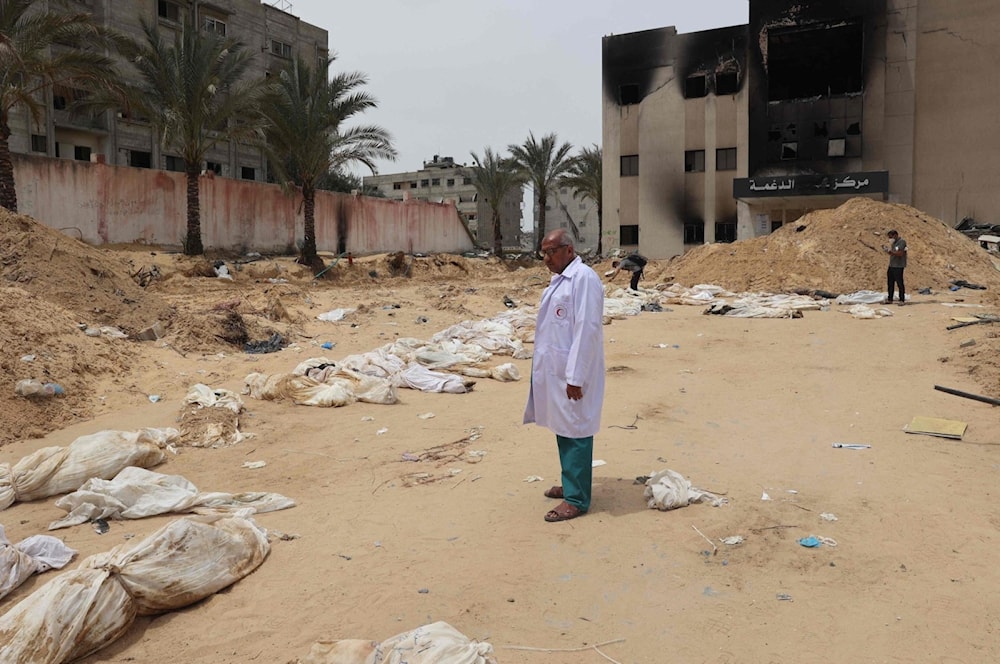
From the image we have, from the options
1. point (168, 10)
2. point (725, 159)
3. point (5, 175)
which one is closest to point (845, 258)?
point (725, 159)

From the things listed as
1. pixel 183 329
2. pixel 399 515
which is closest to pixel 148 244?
pixel 183 329

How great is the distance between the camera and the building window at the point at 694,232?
3173cm

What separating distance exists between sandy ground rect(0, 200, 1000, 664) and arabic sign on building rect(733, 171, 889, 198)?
63.0ft

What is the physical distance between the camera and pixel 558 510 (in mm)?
3775

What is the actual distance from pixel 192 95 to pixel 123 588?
18824 mm

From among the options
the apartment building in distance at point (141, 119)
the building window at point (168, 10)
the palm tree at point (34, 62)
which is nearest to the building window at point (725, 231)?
the apartment building in distance at point (141, 119)

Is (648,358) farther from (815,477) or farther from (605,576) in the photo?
(605,576)

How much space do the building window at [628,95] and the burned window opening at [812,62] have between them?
575cm

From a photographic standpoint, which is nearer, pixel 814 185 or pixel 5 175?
pixel 5 175

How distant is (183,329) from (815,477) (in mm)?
7596

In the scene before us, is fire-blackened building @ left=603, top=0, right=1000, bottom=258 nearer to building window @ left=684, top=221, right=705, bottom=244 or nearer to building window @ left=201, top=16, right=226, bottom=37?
building window @ left=684, top=221, right=705, bottom=244

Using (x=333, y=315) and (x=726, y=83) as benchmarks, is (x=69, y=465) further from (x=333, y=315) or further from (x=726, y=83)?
(x=726, y=83)

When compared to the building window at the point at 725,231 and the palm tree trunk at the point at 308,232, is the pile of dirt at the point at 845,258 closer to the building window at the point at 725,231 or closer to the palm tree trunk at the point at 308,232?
the building window at the point at 725,231

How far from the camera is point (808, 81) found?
3055 cm
